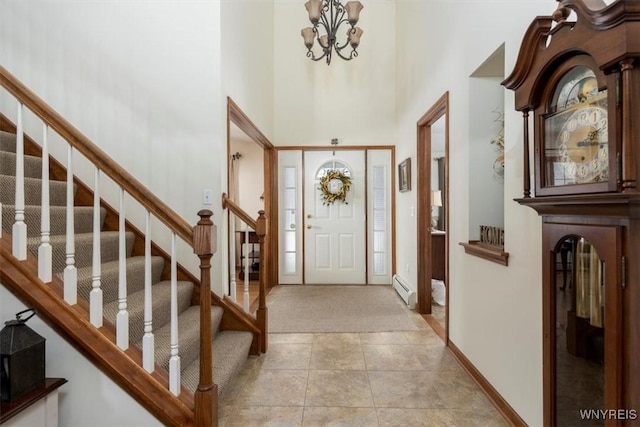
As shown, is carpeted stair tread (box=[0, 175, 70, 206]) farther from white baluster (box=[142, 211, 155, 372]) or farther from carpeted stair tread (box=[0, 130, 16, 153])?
white baluster (box=[142, 211, 155, 372])

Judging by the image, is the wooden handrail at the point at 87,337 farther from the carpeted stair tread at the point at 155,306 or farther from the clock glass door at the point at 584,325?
the clock glass door at the point at 584,325

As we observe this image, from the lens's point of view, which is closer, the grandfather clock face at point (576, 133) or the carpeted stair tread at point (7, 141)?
the grandfather clock face at point (576, 133)

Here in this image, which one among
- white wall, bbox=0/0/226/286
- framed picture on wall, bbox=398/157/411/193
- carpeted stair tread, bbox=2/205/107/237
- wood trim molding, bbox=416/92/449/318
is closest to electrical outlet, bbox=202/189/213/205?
white wall, bbox=0/0/226/286

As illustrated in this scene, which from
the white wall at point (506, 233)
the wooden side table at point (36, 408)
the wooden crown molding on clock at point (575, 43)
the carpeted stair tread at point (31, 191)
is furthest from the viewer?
the carpeted stair tread at point (31, 191)

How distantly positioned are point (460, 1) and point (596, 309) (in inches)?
90.7

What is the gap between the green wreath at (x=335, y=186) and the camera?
489 centimetres

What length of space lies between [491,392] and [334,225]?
10.5 feet

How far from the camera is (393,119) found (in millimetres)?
4895

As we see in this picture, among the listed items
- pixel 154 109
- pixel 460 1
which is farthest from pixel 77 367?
pixel 460 1

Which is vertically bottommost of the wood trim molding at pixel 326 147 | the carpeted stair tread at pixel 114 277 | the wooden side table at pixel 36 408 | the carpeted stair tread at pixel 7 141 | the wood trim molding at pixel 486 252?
the wooden side table at pixel 36 408

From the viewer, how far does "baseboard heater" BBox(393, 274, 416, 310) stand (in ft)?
12.1

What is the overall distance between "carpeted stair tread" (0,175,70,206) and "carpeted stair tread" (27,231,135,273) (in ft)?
1.10

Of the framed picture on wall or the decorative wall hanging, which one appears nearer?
the decorative wall hanging

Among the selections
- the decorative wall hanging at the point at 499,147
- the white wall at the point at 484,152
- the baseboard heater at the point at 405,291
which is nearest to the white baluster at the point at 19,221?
the white wall at the point at 484,152
